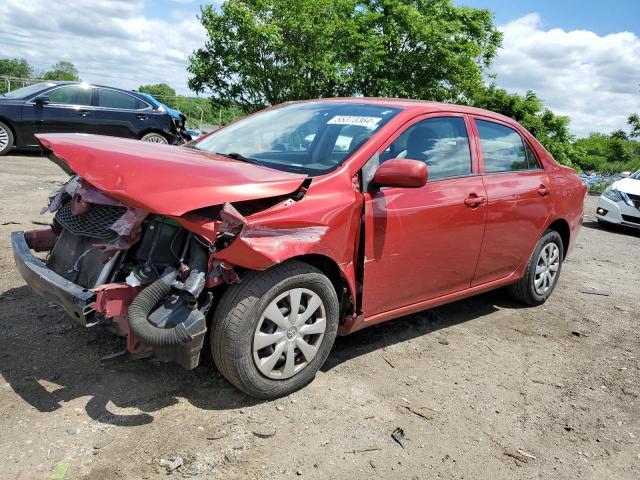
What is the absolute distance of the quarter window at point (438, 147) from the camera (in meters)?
3.66

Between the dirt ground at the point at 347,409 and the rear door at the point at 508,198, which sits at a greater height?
the rear door at the point at 508,198

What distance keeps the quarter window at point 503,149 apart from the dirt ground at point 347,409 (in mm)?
1348

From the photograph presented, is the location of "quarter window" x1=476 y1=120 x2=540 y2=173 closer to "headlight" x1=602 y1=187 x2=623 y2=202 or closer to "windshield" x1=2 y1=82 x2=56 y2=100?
"headlight" x1=602 y1=187 x2=623 y2=202

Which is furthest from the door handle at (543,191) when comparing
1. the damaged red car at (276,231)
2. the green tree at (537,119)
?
the green tree at (537,119)

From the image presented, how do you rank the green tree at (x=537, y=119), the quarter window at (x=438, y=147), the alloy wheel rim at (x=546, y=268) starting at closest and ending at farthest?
the quarter window at (x=438, y=147), the alloy wheel rim at (x=546, y=268), the green tree at (x=537, y=119)

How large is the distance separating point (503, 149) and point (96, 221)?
3.15m

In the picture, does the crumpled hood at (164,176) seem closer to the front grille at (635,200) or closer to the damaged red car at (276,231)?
the damaged red car at (276,231)

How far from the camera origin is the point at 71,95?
436 inches

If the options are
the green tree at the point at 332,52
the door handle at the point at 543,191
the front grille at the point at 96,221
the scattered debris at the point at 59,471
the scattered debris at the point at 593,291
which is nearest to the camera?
the scattered debris at the point at 59,471

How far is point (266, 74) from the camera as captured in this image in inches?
678

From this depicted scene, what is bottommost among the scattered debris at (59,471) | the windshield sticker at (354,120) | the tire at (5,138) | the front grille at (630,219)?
Answer: the scattered debris at (59,471)

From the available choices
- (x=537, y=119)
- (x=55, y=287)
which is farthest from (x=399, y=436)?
(x=537, y=119)

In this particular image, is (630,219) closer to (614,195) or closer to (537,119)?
(614,195)

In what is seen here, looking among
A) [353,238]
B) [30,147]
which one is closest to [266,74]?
[30,147]
